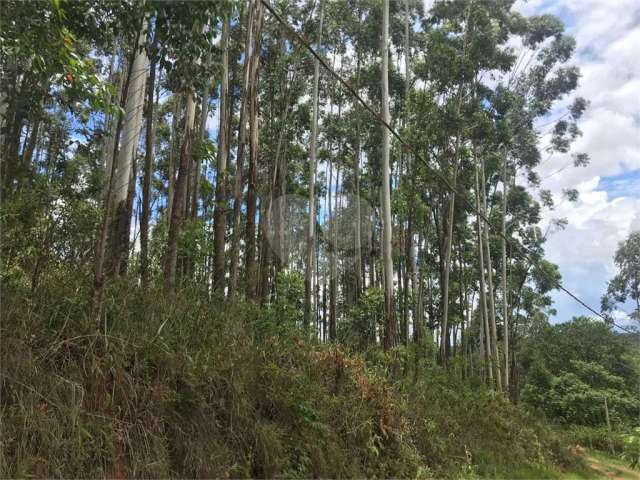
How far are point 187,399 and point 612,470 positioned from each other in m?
13.5

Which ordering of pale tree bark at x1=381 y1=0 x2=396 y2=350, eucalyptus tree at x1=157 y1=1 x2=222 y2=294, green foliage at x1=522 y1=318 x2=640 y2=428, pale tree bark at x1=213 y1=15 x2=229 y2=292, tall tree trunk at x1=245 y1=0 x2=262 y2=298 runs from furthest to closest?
1. green foliage at x1=522 y1=318 x2=640 y2=428
2. tall tree trunk at x1=245 y1=0 x2=262 y2=298
3. pale tree bark at x1=381 y1=0 x2=396 y2=350
4. pale tree bark at x1=213 y1=15 x2=229 y2=292
5. eucalyptus tree at x1=157 y1=1 x2=222 y2=294

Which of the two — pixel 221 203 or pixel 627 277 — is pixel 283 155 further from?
pixel 627 277

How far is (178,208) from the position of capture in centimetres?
752

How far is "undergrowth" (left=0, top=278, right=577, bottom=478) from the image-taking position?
11.3ft

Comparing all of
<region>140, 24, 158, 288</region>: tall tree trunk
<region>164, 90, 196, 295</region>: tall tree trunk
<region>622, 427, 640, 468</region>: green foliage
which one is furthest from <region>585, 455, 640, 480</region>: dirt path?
<region>140, 24, 158, 288</region>: tall tree trunk

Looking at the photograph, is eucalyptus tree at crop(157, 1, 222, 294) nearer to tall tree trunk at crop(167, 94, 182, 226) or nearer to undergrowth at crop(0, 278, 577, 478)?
undergrowth at crop(0, 278, 577, 478)

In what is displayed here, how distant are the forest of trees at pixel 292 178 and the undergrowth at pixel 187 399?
0.26ft

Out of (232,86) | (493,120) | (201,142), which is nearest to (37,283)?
(201,142)

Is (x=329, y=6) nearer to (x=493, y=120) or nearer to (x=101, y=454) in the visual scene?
(x=493, y=120)

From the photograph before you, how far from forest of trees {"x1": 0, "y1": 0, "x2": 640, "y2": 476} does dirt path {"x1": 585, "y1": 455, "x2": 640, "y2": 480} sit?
3.49 m

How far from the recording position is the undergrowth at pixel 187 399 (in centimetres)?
344

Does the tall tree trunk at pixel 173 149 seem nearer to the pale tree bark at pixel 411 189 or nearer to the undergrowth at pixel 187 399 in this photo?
the pale tree bark at pixel 411 189

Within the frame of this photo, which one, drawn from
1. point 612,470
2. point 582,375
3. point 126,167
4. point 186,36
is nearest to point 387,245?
point 126,167

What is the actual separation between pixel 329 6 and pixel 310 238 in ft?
33.4
